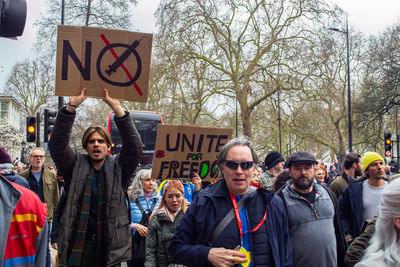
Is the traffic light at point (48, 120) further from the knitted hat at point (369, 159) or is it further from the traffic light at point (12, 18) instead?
the traffic light at point (12, 18)

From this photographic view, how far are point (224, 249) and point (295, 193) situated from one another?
5.43 ft

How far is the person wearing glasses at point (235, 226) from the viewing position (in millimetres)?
2562

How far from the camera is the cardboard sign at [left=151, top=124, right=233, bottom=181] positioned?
546 cm

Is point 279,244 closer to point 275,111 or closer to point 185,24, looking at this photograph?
point 185,24

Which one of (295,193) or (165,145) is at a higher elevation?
(165,145)

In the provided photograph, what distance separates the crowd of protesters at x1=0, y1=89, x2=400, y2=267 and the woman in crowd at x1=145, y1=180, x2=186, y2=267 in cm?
1

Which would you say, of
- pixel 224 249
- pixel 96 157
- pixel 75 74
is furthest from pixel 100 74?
pixel 224 249

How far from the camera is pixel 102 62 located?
4.22 metres

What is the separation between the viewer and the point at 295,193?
398cm

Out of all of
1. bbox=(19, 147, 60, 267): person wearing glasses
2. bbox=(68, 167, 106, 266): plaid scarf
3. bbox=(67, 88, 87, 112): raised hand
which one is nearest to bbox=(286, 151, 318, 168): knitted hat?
bbox=(68, 167, 106, 266): plaid scarf

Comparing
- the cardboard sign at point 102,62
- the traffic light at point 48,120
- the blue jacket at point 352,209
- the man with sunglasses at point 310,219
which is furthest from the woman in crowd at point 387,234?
the traffic light at point 48,120

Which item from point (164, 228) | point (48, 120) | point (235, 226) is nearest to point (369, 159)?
point (164, 228)

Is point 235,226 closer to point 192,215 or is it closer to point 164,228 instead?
point 192,215

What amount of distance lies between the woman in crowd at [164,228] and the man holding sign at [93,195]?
693 millimetres
